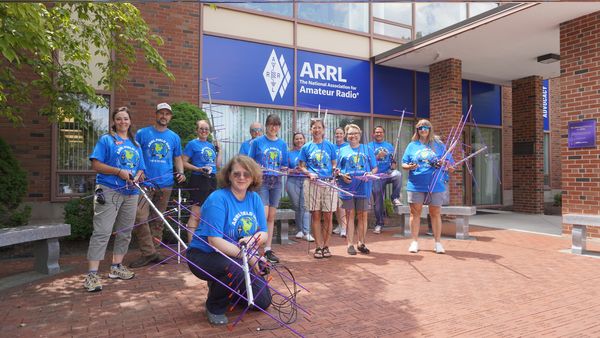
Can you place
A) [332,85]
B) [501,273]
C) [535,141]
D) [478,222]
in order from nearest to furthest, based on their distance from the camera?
1. [501,273]
2. [478,222]
3. [332,85]
4. [535,141]

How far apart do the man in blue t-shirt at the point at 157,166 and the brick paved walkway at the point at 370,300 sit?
39 centimetres

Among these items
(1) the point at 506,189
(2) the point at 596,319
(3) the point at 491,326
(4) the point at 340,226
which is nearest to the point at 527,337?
(3) the point at 491,326

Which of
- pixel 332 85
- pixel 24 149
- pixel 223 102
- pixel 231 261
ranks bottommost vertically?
pixel 231 261

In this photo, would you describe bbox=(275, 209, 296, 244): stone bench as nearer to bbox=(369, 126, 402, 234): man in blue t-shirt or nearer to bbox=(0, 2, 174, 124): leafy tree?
bbox=(369, 126, 402, 234): man in blue t-shirt

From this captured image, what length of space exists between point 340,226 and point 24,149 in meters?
5.58

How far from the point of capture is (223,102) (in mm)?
8492

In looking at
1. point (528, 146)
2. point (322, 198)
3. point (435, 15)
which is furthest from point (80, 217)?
point (528, 146)

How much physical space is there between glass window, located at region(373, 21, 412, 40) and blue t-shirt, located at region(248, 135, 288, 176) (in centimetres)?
657

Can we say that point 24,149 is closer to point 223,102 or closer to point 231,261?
point 223,102

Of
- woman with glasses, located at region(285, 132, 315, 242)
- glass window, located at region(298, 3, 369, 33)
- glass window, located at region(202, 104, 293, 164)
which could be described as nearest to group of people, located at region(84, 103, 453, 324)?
woman with glasses, located at region(285, 132, 315, 242)

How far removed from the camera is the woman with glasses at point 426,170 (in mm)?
5461

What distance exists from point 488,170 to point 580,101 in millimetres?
5871

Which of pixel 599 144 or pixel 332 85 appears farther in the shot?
pixel 332 85

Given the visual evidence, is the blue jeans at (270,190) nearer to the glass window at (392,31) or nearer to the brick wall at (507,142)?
the glass window at (392,31)
